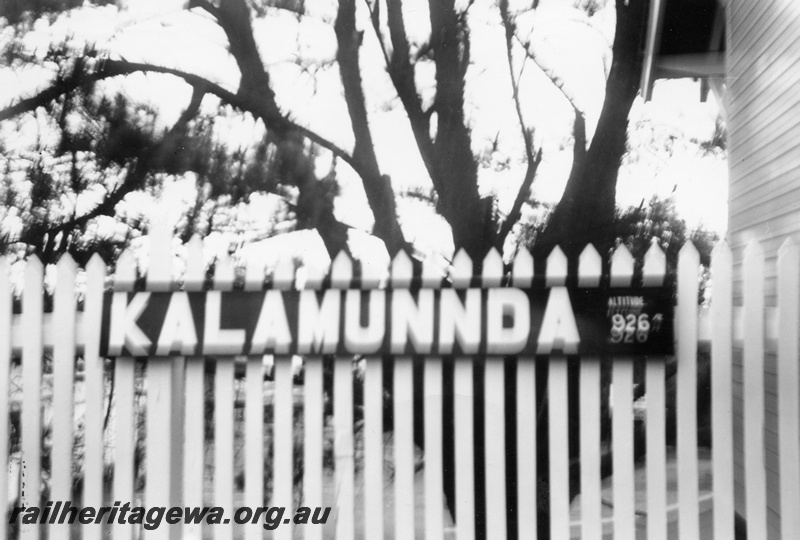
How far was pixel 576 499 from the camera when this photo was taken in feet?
15.3

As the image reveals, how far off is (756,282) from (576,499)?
224 centimetres

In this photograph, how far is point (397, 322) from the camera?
9.68 ft

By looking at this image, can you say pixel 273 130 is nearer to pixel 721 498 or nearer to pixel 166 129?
pixel 166 129

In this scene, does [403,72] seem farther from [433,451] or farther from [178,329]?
[433,451]

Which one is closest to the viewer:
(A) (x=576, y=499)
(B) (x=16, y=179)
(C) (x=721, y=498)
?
(C) (x=721, y=498)

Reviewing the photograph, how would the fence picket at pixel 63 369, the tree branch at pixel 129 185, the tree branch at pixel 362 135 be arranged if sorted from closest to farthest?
1. the fence picket at pixel 63 369
2. the tree branch at pixel 129 185
3. the tree branch at pixel 362 135

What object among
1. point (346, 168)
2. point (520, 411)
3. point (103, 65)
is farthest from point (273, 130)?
point (520, 411)

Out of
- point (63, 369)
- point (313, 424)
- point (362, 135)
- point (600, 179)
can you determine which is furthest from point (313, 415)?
point (600, 179)

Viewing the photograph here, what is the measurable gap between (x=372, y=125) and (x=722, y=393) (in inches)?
103

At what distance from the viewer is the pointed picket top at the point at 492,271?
2.94 metres

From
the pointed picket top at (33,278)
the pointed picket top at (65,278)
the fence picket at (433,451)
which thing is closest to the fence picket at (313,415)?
the fence picket at (433,451)

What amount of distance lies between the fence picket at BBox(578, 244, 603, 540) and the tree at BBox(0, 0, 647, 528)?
136 centimetres

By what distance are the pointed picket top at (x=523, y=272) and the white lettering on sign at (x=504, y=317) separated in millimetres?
33

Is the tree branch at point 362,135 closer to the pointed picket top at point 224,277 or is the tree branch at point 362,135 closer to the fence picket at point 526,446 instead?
the pointed picket top at point 224,277
